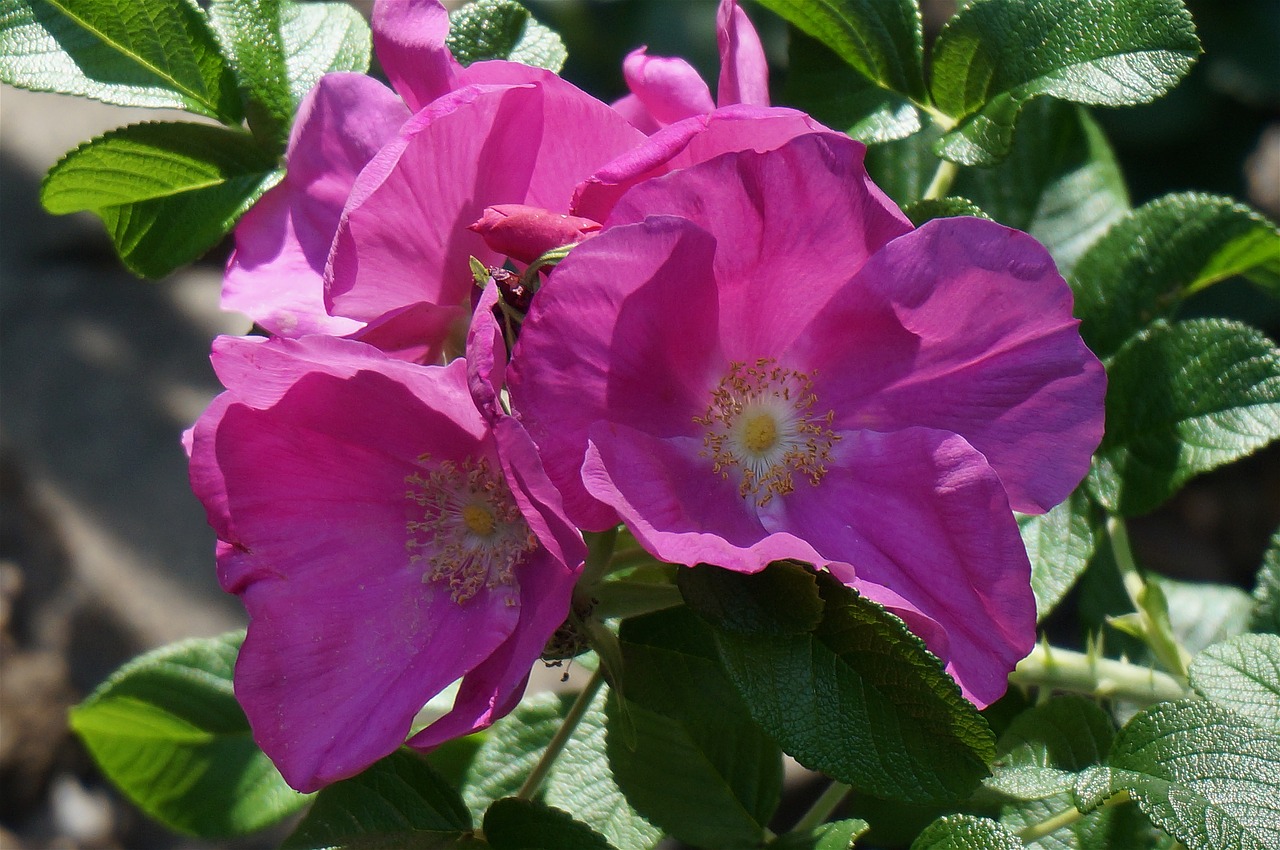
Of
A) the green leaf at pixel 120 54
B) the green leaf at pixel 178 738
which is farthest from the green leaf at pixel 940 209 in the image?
the green leaf at pixel 178 738

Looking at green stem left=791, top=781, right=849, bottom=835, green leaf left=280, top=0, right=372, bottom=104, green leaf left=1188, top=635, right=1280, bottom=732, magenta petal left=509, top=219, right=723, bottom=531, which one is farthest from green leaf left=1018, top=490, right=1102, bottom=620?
green leaf left=280, top=0, right=372, bottom=104

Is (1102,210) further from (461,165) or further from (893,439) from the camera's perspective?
(461,165)

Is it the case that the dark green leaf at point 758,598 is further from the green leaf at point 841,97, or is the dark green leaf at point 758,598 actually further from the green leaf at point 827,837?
the green leaf at point 841,97

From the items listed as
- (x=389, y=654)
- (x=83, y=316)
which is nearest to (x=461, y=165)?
(x=389, y=654)

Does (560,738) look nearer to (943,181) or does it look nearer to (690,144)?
(690,144)

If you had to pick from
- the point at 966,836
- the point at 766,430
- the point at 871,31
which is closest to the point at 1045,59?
the point at 871,31
